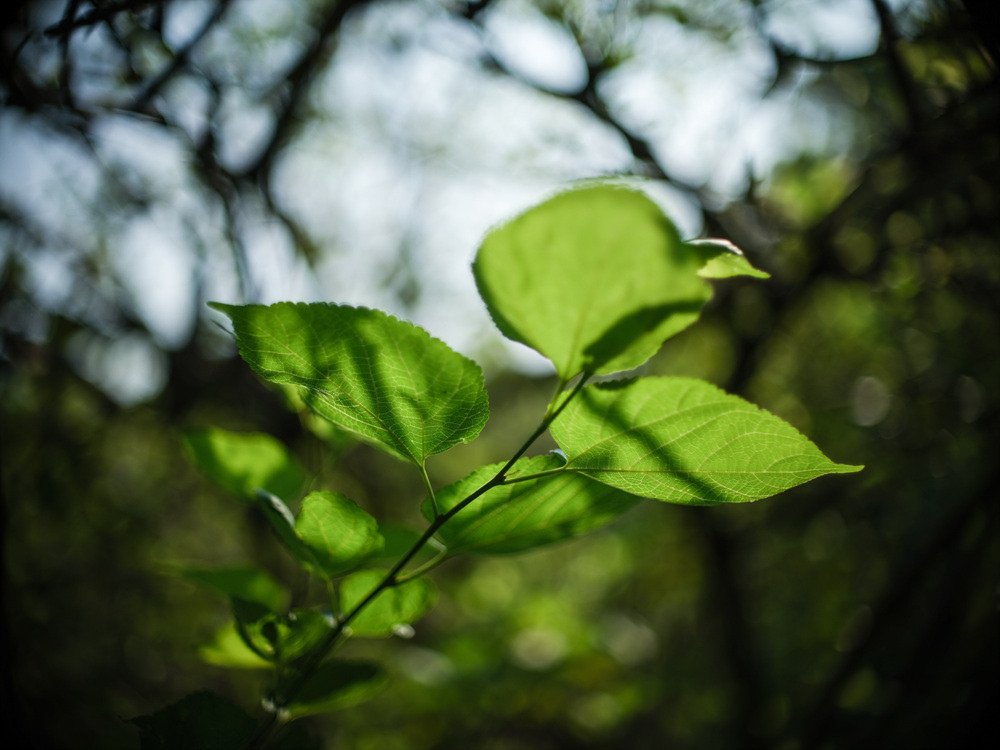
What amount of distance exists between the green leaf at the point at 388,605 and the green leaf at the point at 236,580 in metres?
0.13

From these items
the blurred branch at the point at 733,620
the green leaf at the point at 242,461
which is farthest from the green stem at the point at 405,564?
the blurred branch at the point at 733,620

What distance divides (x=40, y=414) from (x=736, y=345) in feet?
→ 7.08

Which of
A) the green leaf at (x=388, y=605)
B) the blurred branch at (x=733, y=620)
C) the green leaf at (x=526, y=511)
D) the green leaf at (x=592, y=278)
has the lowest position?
the blurred branch at (x=733, y=620)

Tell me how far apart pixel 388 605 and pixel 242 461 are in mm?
247

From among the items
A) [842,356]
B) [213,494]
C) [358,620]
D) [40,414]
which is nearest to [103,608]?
[213,494]

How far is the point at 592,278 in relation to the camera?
0.95 ft

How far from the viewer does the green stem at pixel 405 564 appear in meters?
0.35

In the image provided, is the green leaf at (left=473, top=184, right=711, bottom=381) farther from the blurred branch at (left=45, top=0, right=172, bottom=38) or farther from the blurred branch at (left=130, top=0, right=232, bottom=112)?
the blurred branch at (left=130, top=0, right=232, bottom=112)

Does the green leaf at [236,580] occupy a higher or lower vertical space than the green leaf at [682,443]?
lower

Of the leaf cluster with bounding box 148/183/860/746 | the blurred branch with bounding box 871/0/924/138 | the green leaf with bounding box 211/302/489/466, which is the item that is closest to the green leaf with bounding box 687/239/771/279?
the leaf cluster with bounding box 148/183/860/746

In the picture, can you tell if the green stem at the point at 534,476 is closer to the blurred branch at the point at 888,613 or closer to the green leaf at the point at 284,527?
the green leaf at the point at 284,527

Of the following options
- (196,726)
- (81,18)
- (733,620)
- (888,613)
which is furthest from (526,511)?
(733,620)

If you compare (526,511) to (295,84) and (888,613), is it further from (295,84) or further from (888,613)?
(295,84)

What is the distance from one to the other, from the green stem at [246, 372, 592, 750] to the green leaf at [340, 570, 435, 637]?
0.6 inches
